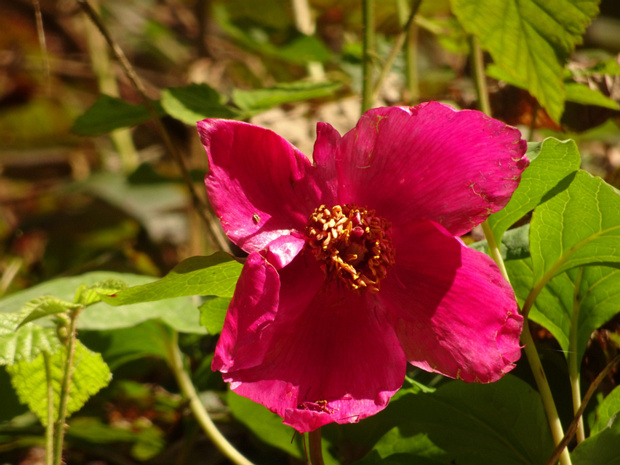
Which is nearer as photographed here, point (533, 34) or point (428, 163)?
point (428, 163)

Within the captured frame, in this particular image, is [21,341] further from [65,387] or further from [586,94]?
[586,94]

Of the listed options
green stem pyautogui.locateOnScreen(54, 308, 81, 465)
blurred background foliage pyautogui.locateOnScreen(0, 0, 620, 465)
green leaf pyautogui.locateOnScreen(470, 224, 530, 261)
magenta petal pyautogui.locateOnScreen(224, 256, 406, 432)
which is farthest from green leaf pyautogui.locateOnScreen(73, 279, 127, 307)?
green leaf pyautogui.locateOnScreen(470, 224, 530, 261)

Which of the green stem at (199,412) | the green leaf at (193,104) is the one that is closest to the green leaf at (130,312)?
the green stem at (199,412)

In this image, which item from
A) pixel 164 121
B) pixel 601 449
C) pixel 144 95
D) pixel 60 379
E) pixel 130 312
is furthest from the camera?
pixel 164 121

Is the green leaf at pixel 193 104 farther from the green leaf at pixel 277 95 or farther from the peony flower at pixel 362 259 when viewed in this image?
the peony flower at pixel 362 259

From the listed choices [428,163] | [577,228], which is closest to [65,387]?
[428,163]

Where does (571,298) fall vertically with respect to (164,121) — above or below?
above
